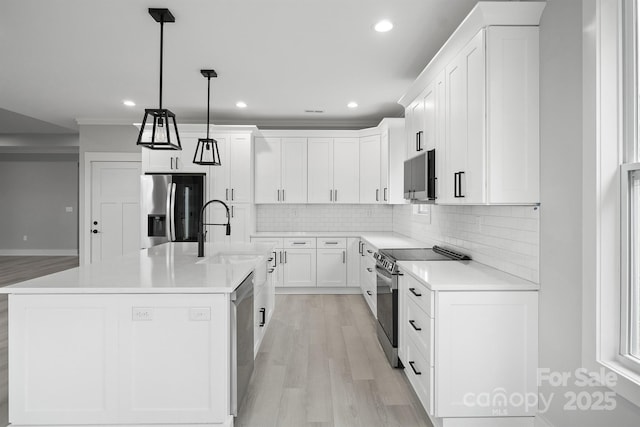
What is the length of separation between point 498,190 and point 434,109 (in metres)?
1.09

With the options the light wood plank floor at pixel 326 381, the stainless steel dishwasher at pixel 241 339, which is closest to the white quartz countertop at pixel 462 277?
the light wood plank floor at pixel 326 381

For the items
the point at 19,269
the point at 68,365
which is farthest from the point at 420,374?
the point at 19,269

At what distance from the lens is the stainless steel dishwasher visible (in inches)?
86.5

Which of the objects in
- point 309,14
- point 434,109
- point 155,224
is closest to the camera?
point 309,14

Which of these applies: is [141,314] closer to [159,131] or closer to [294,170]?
[159,131]

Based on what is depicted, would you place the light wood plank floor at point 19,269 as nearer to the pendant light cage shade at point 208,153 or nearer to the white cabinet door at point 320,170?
the pendant light cage shade at point 208,153

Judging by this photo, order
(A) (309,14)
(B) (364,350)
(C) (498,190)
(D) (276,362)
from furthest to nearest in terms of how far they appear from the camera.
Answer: (B) (364,350) → (D) (276,362) → (A) (309,14) → (C) (498,190)

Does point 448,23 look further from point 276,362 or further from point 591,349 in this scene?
point 276,362

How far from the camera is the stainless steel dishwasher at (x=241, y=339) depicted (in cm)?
220

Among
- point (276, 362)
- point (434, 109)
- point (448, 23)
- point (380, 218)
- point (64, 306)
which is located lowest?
point (276, 362)

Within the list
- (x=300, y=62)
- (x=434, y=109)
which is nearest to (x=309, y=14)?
(x=300, y=62)

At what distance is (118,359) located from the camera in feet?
6.85

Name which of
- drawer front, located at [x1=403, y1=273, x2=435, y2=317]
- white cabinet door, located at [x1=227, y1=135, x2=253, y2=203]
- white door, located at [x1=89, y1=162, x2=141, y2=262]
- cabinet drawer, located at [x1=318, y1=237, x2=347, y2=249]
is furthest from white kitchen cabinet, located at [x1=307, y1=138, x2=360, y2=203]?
drawer front, located at [x1=403, y1=273, x2=435, y2=317]

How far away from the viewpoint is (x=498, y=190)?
2.23 m
